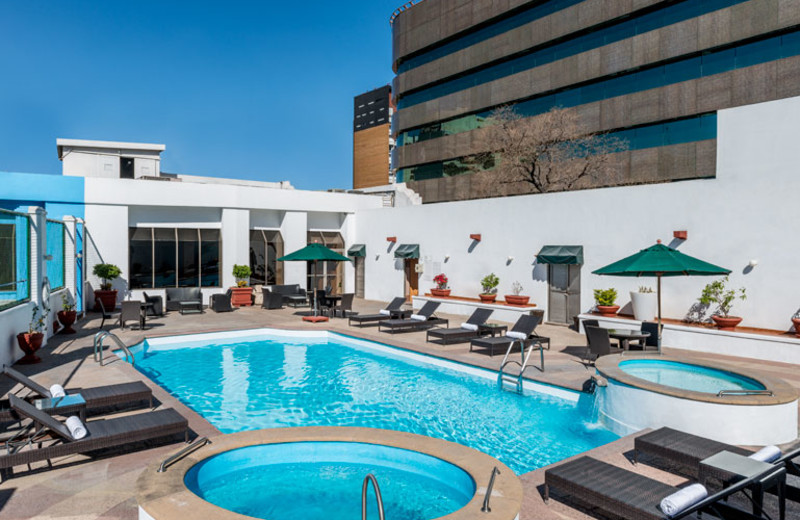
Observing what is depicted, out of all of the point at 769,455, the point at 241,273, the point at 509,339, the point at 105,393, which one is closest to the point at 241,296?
the point at 241,273

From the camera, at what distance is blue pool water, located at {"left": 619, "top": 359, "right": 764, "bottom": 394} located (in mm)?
7508

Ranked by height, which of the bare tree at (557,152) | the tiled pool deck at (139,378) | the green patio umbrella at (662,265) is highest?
the bare tree at (557,152)

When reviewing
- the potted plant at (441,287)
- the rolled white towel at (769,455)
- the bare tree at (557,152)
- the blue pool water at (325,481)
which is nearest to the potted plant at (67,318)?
the blue pool water at (325,481)

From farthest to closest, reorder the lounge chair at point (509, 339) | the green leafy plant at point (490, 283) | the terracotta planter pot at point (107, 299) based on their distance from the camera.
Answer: the terracotta planter pot at point (107, 299), the green leafy plant at point (490, 283), the lounge chair at point (509, 339)

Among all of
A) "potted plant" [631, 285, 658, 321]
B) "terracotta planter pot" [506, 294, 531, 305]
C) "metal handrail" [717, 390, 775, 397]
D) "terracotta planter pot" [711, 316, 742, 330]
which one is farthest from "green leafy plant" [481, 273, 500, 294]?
"metal handrail" [717, 390, 775, 397]

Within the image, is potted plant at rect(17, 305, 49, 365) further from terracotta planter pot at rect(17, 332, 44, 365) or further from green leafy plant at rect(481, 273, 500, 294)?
green leafy plant at rect(481, 273, 500, 294)

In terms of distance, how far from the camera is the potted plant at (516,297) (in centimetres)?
1744

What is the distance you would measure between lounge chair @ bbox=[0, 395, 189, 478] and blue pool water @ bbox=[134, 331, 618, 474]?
163 cm

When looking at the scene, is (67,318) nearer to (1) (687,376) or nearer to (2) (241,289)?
(2) (241,289)

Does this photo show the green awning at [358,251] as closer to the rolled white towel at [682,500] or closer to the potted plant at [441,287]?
the potted plant at [441,287]

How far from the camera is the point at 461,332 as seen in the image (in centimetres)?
1358

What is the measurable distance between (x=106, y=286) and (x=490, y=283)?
14.0 m

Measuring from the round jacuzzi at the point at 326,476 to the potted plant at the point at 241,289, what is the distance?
16942mm

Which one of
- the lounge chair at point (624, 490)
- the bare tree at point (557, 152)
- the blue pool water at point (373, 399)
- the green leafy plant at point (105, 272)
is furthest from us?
the bare tree at point (557, 152)
